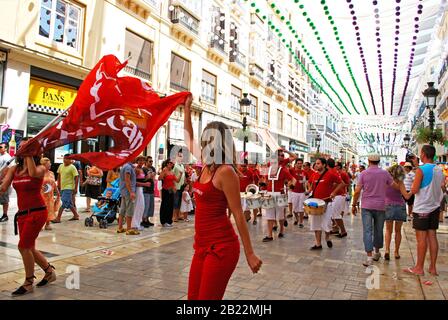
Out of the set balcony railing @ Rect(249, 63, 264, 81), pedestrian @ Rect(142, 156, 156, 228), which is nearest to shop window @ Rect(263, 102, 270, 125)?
balcony railing @ Rect(249, 63, 264, 81)

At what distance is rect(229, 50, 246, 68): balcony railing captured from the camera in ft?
84.0

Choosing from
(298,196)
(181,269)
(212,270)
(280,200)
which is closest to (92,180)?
(280,200)

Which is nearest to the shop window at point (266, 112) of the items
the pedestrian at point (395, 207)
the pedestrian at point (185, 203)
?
the pedestrian at point (185, 203)

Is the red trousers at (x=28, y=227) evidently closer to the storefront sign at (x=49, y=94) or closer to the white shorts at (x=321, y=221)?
the white shorts at (x=321, y=221)

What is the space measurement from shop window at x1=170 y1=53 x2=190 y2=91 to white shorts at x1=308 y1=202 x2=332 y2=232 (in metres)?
14.6

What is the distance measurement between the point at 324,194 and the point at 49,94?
11.5m

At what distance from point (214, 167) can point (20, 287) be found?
3273 mm

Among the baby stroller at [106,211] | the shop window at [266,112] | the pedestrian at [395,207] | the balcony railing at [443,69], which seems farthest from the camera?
the balcony railing at [443,69]

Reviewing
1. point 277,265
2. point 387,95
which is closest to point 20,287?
point 277,265

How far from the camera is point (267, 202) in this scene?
8.09 metres

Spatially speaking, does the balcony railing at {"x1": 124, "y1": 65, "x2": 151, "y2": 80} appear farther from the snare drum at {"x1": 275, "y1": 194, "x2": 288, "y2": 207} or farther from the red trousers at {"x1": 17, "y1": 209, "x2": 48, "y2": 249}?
the red trousers at {"x1": 17, "y1": 209, "x2": 48, "y2": 249}

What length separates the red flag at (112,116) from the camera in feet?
15.0

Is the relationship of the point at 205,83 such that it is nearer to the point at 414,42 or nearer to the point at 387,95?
the point at 387,95

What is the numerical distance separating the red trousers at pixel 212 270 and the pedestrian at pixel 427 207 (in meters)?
4.13
